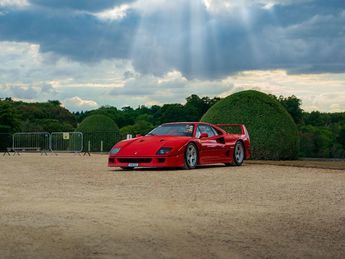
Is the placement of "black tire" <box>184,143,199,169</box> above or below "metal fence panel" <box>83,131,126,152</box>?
below

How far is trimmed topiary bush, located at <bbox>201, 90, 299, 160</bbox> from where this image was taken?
2516cm

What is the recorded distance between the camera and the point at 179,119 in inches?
2127

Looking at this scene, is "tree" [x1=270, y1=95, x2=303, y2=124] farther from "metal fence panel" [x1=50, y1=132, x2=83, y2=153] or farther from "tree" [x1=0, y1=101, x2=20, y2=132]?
"tree" [x1=0, y1=101, x2=20, y2=132]

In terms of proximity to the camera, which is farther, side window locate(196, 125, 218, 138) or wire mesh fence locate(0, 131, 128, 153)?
wire mesh fence locate(0, 131, 128, 153)

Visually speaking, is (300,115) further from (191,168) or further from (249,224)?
(249,224)

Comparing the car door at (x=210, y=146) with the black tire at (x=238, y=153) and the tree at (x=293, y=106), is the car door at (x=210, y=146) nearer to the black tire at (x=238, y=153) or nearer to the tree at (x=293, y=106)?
the black tire at (x=238, y=153)

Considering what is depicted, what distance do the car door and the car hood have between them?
75cm

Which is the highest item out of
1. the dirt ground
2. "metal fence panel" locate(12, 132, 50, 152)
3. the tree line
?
the tree line

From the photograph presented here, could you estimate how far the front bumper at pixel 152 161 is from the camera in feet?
55.8

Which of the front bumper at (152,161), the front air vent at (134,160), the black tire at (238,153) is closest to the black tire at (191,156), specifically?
the front bumper at (152,161)

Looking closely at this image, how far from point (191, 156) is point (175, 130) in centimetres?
119

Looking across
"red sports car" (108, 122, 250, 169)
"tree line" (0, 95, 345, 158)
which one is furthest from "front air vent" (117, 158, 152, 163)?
"tree line" (0, 95, 345, 158)

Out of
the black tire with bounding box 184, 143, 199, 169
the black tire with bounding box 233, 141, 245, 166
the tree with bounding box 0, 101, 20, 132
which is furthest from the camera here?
the tree with bounding box 0, 101, 20, 132

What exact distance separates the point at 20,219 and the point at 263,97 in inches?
785
